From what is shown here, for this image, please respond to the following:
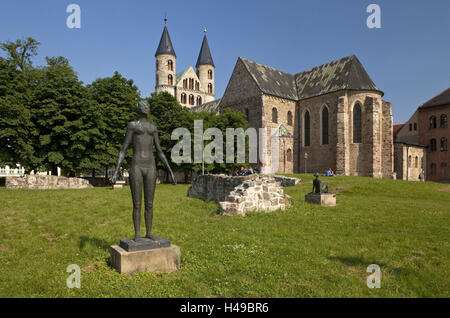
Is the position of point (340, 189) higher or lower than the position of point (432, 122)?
lower

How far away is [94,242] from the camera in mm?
7477

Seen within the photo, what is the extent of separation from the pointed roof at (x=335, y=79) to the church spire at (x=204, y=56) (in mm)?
40978

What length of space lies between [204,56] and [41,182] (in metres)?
69.0

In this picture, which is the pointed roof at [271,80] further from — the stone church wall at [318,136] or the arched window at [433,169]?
the arched window at [433,169]

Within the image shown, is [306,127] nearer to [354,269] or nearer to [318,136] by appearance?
[318,136]

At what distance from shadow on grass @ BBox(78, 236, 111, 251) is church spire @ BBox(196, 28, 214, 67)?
77844mm

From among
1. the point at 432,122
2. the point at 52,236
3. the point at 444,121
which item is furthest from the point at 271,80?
the point at 52,236

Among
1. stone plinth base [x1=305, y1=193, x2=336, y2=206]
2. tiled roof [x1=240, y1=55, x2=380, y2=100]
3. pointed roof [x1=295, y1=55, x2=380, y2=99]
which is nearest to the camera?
stone plinth base [x1=305, y1=193, x2=336, y2=206]

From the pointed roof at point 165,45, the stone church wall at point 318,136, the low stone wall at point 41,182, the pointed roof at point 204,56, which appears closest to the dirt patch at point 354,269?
the low stone wall at point 41,182

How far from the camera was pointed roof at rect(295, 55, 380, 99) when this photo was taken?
37041 millimetres

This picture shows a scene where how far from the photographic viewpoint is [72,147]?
23.4 meters

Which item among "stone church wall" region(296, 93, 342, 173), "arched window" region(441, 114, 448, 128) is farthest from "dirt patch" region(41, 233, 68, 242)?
"arched window" region(441, 114, 448, 128)

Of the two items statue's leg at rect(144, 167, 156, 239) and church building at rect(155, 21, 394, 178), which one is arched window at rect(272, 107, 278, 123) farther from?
statue's leg at rect(144, 167, 156, 239)
